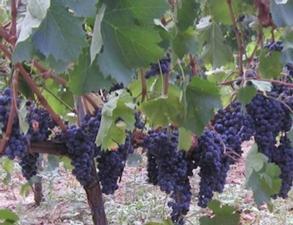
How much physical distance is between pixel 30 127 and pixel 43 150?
51 mm

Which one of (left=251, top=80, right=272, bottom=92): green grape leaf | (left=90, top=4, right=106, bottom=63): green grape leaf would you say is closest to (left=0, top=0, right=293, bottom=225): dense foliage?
(left=251, top=80, right=272, bottom=92): green grape leaf

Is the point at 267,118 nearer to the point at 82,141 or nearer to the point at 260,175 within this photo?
the point at 260,175

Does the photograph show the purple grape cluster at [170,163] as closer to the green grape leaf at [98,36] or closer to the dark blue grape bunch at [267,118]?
the dark blue grape bunch at [267,118]

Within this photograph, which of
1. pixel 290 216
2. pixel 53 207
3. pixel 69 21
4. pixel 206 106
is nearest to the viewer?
pixel 69 21

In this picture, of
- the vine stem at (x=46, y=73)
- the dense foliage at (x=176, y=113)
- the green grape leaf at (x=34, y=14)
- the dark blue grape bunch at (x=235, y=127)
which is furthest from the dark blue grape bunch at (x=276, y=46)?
the green grape leaf at (x=34, y=14)

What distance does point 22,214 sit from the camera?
3.73 metres

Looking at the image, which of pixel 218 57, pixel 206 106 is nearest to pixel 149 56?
pixel 206 106

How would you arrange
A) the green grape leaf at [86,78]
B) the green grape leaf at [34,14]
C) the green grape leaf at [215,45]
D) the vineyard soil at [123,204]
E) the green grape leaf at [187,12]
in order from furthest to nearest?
the vineyard soil at [123,204], the green grape leaf at [215,45], the green grape leaf at [187,12], the green grape leaf at [86,78], the green grape leaf at [34,14]

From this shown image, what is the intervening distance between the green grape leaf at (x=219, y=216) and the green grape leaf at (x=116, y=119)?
19 cm

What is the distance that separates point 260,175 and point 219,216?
0.12 metres

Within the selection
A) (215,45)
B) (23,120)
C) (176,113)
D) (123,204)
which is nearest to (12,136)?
(23,120)

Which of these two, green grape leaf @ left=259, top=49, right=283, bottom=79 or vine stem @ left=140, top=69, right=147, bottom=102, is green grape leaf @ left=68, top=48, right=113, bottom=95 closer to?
vine stem @ left=140, top=69, right=147, bottom=102

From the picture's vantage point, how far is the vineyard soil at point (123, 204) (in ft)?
11.8

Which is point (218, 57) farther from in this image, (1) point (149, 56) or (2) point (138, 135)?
(1) point (149, 56)
